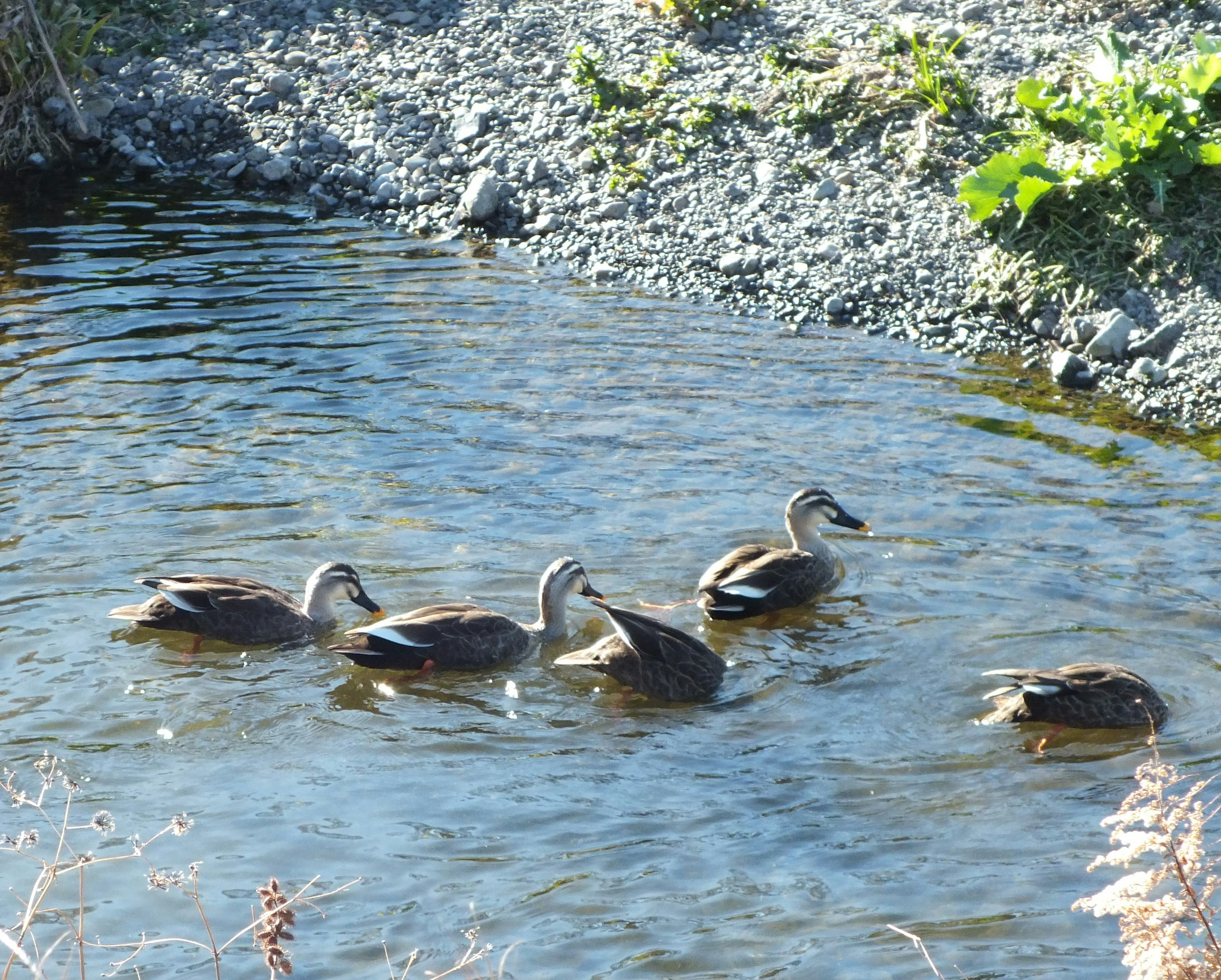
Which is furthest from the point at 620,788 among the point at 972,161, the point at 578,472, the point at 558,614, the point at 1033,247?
the point at 972,161

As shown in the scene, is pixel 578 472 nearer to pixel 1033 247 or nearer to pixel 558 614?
pixel 558 614

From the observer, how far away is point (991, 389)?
456 inches

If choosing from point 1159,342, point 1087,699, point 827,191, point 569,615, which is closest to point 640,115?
point 827,191

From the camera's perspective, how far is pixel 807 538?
9.48 metres

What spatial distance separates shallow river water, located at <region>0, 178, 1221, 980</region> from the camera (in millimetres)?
6137

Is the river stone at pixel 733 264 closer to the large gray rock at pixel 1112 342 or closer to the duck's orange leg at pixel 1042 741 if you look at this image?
the large gray rock at pixel 1112 342

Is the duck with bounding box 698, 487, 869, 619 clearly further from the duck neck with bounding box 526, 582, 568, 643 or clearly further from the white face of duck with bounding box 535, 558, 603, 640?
the duck neck with bounding box 526, 582, 568, 643

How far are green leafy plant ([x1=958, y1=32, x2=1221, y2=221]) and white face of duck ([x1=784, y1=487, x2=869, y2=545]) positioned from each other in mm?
4766

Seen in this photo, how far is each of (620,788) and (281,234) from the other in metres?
10.0

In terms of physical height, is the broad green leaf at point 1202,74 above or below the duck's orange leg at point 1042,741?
above

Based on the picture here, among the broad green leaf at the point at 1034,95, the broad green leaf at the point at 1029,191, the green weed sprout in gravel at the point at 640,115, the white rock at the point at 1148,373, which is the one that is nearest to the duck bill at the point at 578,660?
the white rock at the point at 1148,373

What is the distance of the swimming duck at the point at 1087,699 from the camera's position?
7375mm

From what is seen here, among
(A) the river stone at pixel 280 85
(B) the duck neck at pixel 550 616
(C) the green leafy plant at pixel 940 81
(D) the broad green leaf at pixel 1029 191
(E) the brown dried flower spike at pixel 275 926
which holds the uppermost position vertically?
(A) the river stone at pixel 280 85

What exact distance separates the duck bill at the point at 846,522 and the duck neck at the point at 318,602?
11.1 ft
